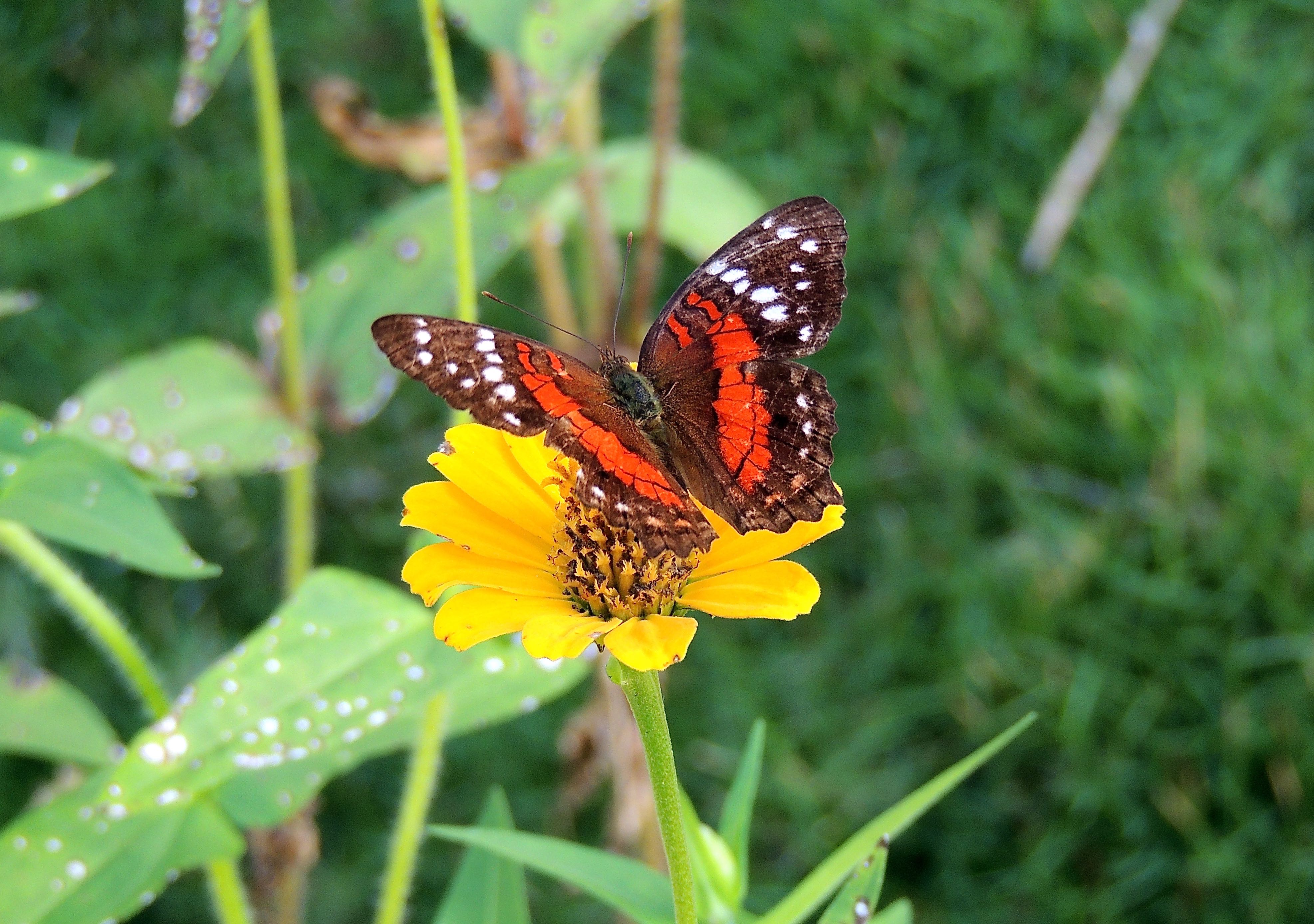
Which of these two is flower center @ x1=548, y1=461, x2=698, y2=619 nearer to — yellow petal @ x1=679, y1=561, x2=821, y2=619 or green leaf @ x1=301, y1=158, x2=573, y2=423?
yellow petal @ x1=679, y1=561, x2=821, y2=619

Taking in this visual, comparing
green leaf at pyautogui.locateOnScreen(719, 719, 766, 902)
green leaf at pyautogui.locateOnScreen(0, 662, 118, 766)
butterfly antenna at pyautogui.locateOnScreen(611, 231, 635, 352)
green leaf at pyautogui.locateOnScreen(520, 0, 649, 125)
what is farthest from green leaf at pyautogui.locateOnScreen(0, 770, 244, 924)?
green leaf at pyautogui.locateOnScreen(520, 0, 649, 125)

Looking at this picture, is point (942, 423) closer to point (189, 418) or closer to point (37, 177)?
point (189, 418)

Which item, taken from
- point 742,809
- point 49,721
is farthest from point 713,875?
point 49,721

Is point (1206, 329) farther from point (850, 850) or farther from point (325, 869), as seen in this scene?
point (325, 869)

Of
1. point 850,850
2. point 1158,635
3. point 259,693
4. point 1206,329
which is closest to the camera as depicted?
point 850,850

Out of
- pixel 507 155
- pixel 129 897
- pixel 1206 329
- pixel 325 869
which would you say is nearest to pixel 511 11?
pixel 507 155
